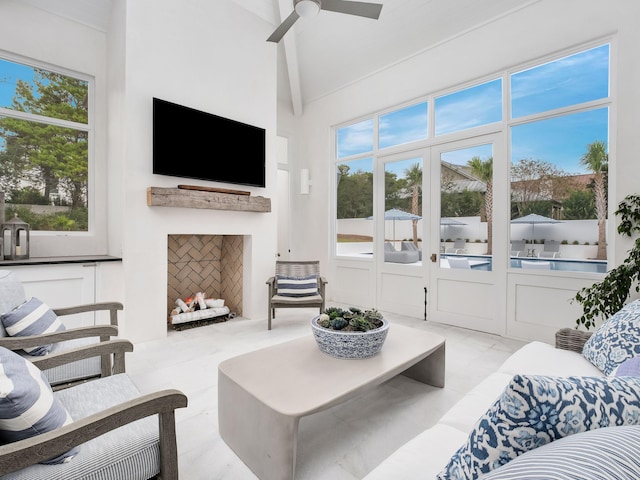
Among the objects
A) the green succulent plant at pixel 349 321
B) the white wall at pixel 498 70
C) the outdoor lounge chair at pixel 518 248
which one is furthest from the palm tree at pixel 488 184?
the green succulent plant at pixel 349 321

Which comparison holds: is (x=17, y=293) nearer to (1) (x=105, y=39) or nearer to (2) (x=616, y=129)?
(1) (x=105, y=39)

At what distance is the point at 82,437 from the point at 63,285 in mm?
2831

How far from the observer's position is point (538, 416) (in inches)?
28.1

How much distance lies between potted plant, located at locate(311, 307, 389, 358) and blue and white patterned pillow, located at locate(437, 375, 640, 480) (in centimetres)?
129

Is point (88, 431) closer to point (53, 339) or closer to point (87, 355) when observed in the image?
point (87, 355)

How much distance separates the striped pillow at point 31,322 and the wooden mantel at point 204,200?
173 centimetres

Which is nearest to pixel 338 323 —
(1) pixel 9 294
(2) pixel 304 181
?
(1) pixel 9 294

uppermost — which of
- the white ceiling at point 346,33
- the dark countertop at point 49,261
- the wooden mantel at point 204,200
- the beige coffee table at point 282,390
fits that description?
the white ceiling at point 346,33

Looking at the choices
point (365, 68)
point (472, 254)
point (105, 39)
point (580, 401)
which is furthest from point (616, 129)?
point (105, 39)

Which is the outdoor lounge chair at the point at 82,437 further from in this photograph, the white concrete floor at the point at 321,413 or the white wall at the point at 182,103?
the white wall at the point at 182,103

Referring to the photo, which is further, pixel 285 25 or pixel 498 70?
pixel 498 70

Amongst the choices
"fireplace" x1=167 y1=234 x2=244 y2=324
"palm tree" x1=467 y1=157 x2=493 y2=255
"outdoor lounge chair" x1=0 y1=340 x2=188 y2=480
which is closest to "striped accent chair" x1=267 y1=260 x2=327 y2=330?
"fireplace" x1=167 y1=234 x2=244 y2=324

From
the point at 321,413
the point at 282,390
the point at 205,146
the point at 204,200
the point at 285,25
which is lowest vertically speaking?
the point at 321,413

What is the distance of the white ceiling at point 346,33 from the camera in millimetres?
3775
